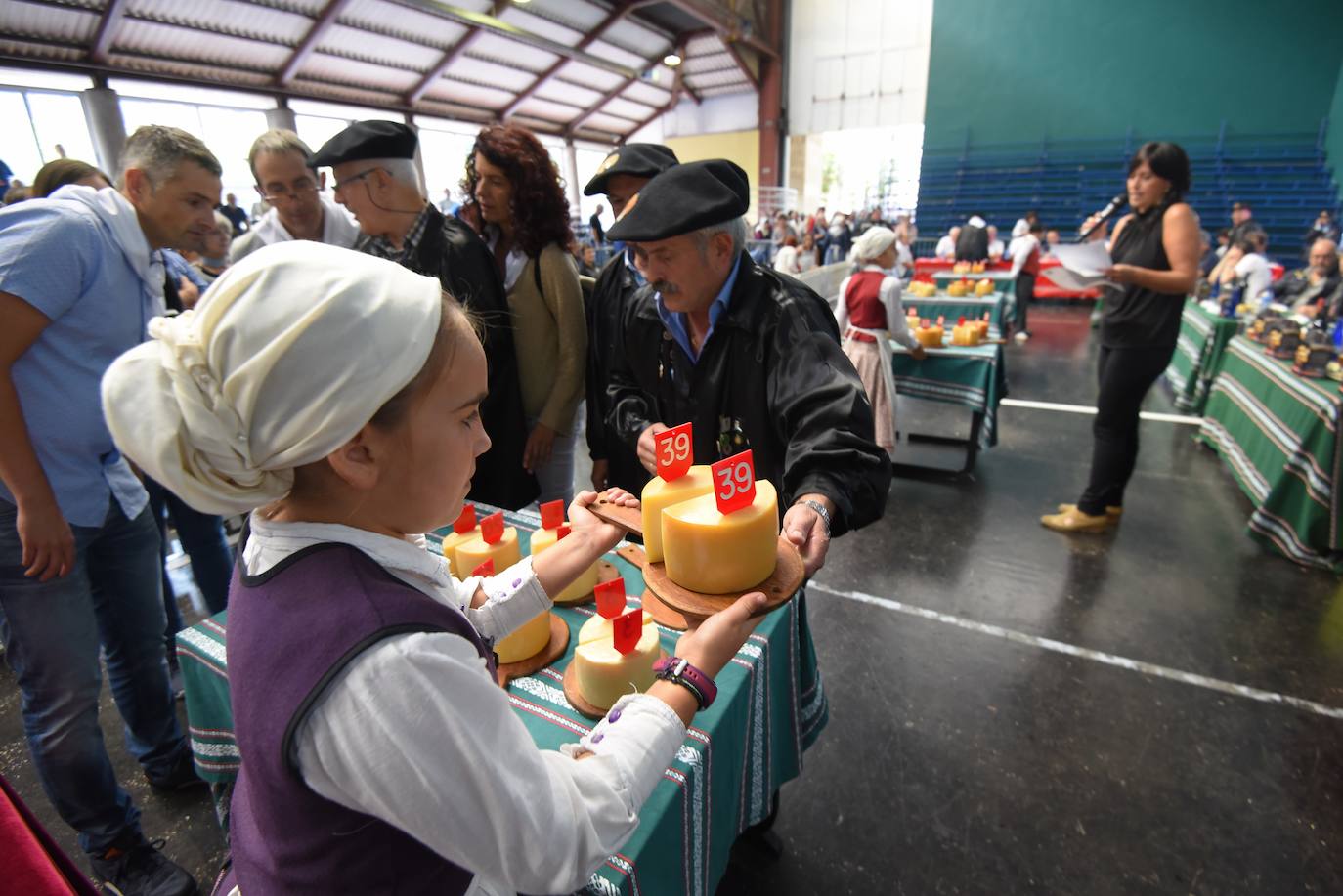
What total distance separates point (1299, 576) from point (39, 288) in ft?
16.2

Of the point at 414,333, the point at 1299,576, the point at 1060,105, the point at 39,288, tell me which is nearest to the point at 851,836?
the point at 414,333

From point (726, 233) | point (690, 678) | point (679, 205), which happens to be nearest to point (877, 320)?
point (726, 233)

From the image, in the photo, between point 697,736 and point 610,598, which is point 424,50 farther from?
point 697,736

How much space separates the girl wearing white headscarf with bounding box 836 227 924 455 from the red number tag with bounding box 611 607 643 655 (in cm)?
321

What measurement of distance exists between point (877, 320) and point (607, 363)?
8.26 ft

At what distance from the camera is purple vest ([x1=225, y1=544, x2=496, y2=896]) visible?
0.58m

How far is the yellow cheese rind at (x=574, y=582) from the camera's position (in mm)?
1380

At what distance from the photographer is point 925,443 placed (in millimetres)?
5203

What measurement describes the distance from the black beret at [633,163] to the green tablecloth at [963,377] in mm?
2950

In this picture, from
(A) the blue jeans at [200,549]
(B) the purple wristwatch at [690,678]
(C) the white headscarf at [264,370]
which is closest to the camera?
(C) the white headscarf at [264,370]

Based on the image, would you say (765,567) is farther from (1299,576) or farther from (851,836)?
(1299,576)

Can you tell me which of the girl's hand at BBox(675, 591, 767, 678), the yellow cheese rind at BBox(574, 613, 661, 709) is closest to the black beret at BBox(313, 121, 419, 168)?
the yellow cheese rind at BBox(574, 613, 661, 709)

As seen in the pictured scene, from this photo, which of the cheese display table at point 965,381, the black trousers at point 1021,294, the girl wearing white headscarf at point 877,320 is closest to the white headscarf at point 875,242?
the girl wearing white headscarf at point 877,320

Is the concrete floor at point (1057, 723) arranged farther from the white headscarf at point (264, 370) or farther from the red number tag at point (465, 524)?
the white headscarf at point (264, 370)
